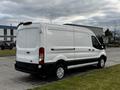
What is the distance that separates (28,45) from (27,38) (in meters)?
0.31

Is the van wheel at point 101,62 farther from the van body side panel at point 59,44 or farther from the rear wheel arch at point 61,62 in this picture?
the rear wheel arch at point 61,62

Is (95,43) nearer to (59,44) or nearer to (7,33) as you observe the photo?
(59,44)

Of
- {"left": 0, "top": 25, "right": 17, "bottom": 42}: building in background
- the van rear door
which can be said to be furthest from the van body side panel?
{"left": 0, "top": 25, "right": 17, "bottom": 42}: building in background

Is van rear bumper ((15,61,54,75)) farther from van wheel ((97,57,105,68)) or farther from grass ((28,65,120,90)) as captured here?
van wheel ((97,57,105,68))

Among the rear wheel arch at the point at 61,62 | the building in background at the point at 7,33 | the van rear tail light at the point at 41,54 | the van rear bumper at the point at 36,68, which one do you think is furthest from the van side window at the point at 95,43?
the building in background at the point at 7,33

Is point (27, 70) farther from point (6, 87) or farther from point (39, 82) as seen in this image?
point (6, 87)

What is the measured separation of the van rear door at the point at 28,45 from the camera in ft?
26.6

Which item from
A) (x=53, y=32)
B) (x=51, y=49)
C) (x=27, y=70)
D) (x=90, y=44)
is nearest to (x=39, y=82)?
(x=27, y=70)

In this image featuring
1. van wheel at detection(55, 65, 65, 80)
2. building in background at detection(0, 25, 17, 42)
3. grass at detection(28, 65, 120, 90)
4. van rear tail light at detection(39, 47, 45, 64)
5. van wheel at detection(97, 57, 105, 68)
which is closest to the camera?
grass at detection(28, 65, 120, 90)

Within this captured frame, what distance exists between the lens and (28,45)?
846 cm

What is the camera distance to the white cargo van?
804 cm

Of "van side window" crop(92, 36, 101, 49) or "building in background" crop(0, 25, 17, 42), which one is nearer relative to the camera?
"van side window" crop(92, 36, 101, 49)

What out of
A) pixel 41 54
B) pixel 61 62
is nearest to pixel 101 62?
pixel 61 62

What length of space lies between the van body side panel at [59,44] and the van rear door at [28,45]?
1.61 feet
